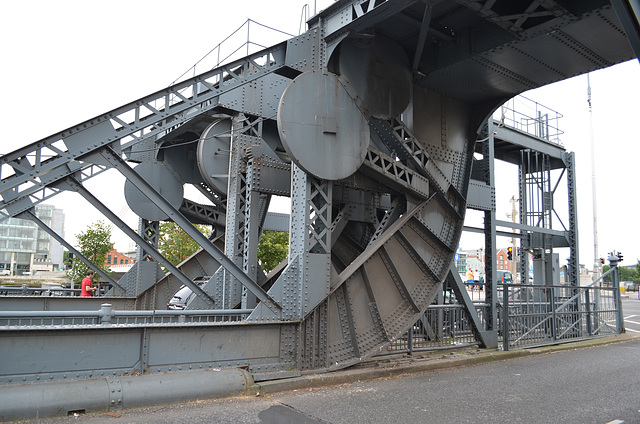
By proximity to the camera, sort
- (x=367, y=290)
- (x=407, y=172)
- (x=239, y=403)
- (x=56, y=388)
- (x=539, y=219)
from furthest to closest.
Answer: (x=539, y=219), (x=407, y=172), (x=367, y=290), (x=239, y=403), (x=56, y=388)

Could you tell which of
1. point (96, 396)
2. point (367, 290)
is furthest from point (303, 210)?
point (96, 396)

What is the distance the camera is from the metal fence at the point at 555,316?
42.8 ft

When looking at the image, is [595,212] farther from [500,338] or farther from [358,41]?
[358,41]

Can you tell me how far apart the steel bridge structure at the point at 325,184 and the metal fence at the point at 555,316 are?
2.31ft

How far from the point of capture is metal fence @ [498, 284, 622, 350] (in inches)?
514

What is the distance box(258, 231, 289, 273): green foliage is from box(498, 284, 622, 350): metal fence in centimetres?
1673

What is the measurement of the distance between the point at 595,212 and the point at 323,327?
31845mm

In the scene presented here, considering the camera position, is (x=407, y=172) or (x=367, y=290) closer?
(x=367, y=290)

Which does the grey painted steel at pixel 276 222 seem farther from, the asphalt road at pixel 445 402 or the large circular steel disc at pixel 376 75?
the asphalt road at pixel 445 402

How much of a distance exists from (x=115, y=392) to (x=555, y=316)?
12767mm

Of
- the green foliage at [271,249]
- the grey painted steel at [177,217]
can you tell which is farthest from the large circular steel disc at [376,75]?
the green foliage at [271,249]

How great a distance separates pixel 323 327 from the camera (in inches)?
342

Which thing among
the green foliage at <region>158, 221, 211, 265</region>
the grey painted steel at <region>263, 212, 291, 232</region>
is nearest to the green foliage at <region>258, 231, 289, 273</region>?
the green foliage at <region>158, 221, 211, 265</region>

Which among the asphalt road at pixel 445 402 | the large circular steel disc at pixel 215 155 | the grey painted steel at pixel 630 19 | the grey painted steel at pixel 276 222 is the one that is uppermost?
the large circular steel disc at pixel 215 155
